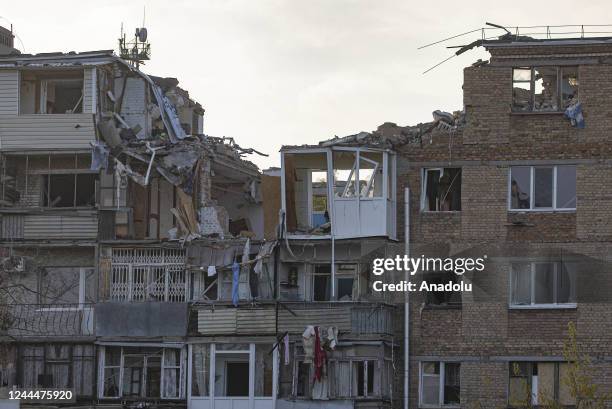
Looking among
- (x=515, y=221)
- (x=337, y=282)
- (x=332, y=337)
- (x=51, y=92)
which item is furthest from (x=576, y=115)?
(x=51, y=92)

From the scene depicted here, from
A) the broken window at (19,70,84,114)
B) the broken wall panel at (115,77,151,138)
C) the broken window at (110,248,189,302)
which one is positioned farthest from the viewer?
the broken wall panel at (115,77,151,138)

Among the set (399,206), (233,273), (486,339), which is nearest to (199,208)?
(233,273)

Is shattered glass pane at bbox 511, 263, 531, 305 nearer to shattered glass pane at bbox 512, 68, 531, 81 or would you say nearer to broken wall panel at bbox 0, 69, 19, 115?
shattered glass pane at bbox 512, 68, 531, 81

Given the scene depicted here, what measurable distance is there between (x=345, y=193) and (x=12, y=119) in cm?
1126

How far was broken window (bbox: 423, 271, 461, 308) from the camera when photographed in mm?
55375

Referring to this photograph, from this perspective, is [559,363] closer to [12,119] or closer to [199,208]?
[199,208]

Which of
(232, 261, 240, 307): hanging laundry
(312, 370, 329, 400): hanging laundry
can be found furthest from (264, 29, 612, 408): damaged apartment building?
(232, 261, 240, 307): hanging laundry

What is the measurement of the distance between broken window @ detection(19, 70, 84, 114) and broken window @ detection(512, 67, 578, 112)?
566 inches

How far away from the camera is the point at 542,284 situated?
55.0 m

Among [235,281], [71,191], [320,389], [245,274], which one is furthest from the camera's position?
[71,191]

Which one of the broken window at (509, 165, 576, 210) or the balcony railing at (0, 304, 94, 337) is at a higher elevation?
the broken window at (509, 165, 576, 210)

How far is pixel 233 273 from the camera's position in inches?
2219

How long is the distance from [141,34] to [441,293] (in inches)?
621

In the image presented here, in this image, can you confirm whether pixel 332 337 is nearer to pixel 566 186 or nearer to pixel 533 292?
pixel 533 292
